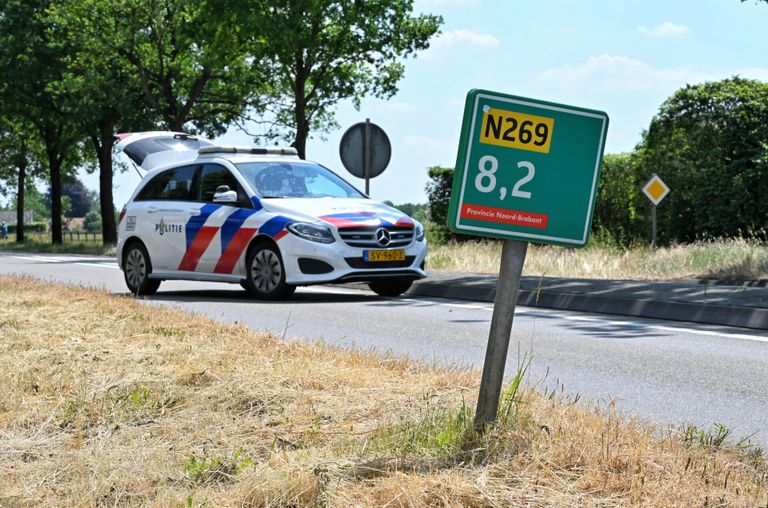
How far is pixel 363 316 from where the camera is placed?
11.5 metres

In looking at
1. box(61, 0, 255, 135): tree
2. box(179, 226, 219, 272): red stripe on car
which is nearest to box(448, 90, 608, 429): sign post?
box(179, 226, 219, 272): red stripe on car

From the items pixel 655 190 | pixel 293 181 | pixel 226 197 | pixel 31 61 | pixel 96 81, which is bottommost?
pixel 226 197

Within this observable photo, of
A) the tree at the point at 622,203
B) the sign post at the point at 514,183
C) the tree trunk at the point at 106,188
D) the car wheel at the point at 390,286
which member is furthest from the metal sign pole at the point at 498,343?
the tree trunk at the point at 106,188

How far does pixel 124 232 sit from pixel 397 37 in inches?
651

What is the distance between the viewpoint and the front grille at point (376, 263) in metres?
13.0

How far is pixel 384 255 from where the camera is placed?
13.3 m

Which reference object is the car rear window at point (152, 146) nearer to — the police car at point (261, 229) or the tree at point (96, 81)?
the police car at point (261, 229)

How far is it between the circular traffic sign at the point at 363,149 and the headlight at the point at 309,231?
17.4 feet

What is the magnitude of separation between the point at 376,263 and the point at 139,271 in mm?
→ 3571

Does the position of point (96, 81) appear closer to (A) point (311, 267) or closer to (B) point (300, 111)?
(B) point (300, 111)

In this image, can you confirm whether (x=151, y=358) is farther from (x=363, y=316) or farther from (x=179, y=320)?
(x=363, y=316)

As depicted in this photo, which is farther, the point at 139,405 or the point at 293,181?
the point at 293,181

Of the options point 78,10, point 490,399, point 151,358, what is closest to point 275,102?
point 78,10

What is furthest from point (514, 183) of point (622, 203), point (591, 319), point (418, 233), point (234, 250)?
point (622, 203)
